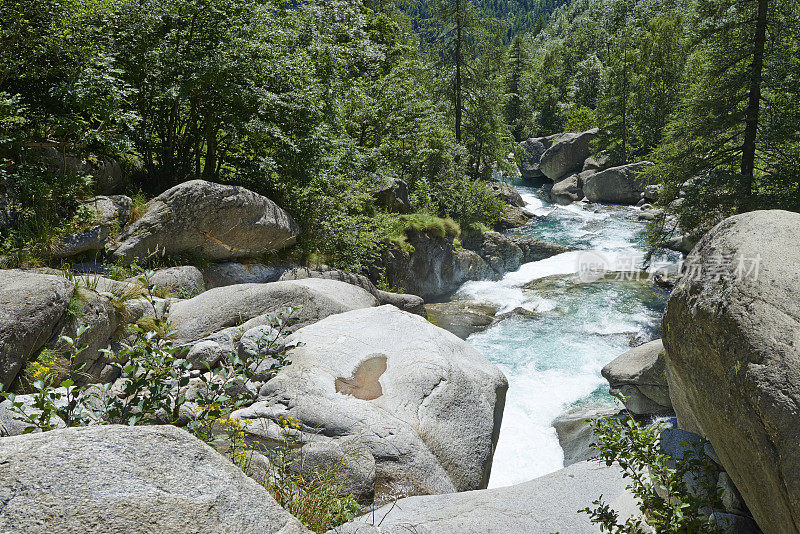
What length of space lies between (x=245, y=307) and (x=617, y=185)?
26.8 meters

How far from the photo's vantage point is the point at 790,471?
114 inches

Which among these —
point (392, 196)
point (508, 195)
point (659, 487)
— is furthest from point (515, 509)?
point (508, 195)

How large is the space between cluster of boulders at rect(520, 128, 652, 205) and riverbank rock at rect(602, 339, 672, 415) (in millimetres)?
20461

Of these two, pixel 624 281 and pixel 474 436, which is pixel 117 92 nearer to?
pixel 474 436

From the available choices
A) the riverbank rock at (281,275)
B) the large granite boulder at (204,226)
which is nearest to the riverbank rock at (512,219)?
the riverbank rock at (281,275)

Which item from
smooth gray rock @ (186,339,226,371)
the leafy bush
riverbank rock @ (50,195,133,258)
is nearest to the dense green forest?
riverbank rock @ (50,195,133,258)

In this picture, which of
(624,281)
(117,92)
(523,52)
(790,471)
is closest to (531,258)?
(624,281)

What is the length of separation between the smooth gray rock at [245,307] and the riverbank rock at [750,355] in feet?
15.3

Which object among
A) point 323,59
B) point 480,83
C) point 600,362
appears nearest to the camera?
point 600,362

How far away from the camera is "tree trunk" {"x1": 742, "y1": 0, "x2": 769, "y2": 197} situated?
1324 centimetres

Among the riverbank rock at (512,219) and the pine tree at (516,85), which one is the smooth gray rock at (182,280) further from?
the pine tree at (516,85)

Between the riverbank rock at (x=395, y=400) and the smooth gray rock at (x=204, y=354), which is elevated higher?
the smooth gray rock at (x=204, y=354)

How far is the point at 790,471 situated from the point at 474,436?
3.21 m

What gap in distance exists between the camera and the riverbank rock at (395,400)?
4926 mm
